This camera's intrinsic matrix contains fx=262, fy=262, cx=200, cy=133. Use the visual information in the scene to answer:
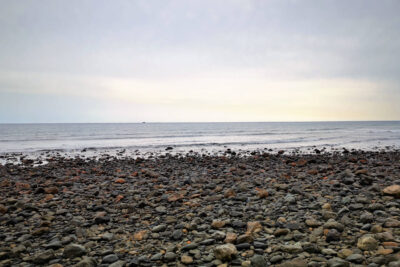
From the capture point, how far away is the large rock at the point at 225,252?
13.4ft

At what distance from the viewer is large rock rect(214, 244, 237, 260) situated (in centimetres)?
407

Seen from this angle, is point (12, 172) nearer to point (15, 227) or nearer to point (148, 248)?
point (15, 227)

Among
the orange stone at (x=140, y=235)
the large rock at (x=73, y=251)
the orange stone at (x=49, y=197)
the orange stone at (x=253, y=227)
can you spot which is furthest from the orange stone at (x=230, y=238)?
the orange stone at (x=49, y=197)

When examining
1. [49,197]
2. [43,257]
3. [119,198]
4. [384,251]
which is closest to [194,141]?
[49,197]

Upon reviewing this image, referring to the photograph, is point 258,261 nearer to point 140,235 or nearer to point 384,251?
point 384,251

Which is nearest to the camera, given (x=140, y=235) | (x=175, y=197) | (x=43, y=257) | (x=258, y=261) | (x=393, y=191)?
(x=258, y=261)

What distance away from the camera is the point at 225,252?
4.09 m

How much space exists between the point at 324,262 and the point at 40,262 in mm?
4410

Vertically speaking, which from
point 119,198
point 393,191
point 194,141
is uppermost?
point 393,191

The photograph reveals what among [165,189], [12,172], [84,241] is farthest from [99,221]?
[12,172]

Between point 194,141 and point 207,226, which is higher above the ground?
point 207,226

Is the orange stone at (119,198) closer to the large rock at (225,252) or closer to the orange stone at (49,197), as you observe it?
the orange stone at (49,197)

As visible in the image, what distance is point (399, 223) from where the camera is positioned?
4.88 metres

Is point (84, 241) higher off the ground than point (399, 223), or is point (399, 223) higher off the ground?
point (399, 223)
